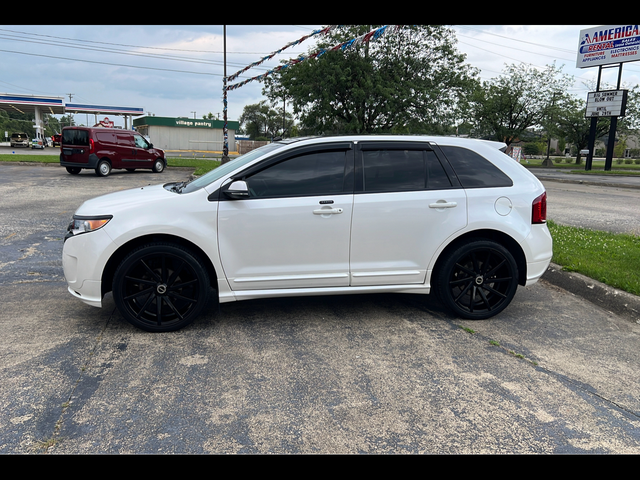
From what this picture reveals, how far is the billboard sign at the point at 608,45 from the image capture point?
110 ft

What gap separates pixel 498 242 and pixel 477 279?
17.0 inches

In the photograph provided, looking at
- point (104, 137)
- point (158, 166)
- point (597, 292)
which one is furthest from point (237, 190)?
point (158, 166)

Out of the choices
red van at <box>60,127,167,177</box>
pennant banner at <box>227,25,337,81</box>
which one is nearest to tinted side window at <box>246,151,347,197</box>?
pennant banner at <box>227,25,337,81</box>

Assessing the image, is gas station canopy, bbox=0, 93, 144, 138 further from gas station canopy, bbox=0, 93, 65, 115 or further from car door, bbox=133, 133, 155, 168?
car door, bbox=133, 133, 155, 168

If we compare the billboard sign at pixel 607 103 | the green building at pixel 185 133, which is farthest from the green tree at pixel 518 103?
the green building at pixel 185 133

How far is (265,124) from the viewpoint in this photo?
84625 millimetres

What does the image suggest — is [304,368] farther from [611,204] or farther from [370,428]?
[611,204]

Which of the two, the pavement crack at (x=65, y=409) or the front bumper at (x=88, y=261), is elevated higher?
the front bumper at (x=88, y=261)

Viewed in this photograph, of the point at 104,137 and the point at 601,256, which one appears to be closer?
the point at 601,256

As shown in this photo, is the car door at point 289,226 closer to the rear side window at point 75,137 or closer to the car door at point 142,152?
the rear side window at point 75,137

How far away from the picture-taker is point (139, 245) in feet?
13.8

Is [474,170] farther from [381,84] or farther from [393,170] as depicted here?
[381,84]

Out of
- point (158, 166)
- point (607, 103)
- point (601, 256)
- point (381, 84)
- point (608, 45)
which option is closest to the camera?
point (601, 256)

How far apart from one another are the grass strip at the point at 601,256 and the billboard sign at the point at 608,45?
108 ft
